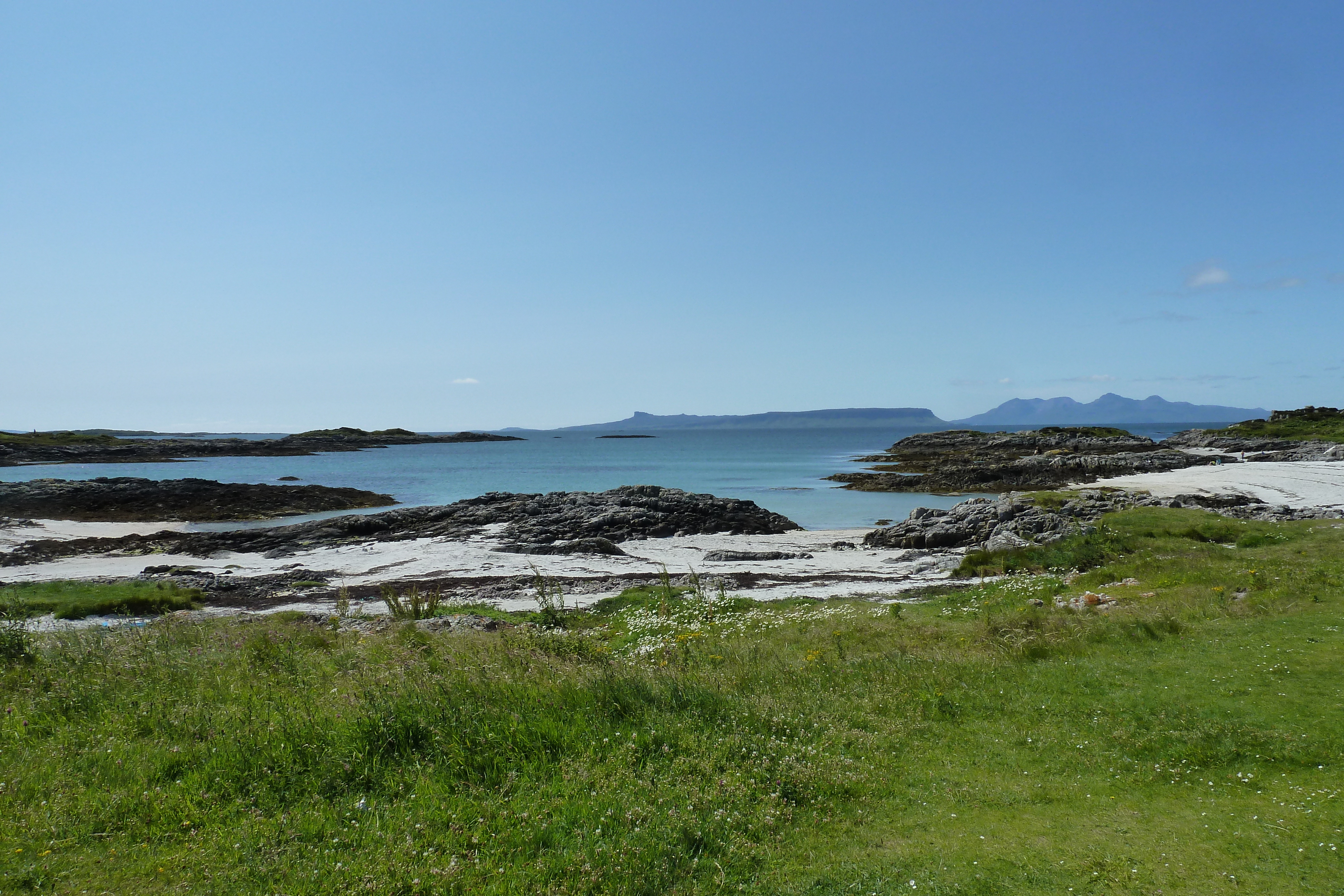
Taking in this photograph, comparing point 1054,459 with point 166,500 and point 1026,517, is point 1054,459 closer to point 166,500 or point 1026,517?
point 1026,517

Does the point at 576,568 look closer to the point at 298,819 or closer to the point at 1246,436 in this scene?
the point at 298,819

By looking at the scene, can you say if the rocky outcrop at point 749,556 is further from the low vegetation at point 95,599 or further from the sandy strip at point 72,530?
the sandy strip at point 72,530

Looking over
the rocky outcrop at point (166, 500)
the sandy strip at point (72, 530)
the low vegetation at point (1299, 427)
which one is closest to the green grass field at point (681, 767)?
the sandy strip at point (72, 530)

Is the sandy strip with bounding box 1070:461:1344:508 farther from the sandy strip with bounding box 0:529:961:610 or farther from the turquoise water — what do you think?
the sandy strip with bounding box 0:529:961:610

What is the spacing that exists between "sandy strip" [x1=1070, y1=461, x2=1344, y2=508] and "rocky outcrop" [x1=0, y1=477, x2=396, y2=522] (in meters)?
61.3

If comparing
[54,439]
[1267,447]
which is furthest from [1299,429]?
[54,439]

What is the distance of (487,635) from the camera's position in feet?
44.4

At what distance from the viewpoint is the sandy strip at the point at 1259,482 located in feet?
127

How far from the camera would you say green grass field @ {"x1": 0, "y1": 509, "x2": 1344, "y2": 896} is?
529 centimetres

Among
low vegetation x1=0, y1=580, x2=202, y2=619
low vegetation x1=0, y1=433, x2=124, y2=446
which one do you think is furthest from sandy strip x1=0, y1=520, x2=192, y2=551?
low vegetation x1=0, y1=433, x2=124, y2=446

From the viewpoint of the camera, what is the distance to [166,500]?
5578 centimetres

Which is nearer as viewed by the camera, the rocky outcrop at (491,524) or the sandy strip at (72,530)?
the rocky outcrop at (491,524)

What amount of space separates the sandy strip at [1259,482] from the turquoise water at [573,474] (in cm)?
1449

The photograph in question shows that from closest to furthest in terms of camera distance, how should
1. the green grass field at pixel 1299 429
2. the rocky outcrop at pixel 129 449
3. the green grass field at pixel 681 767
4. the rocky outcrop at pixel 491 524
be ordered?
1. the green grass field at pixel 681 767
2. the rocky outcrop at pixel 491 524
3. the green grass field at pixel 1299 429
4. the rocky outcrop at pixel 129 449
